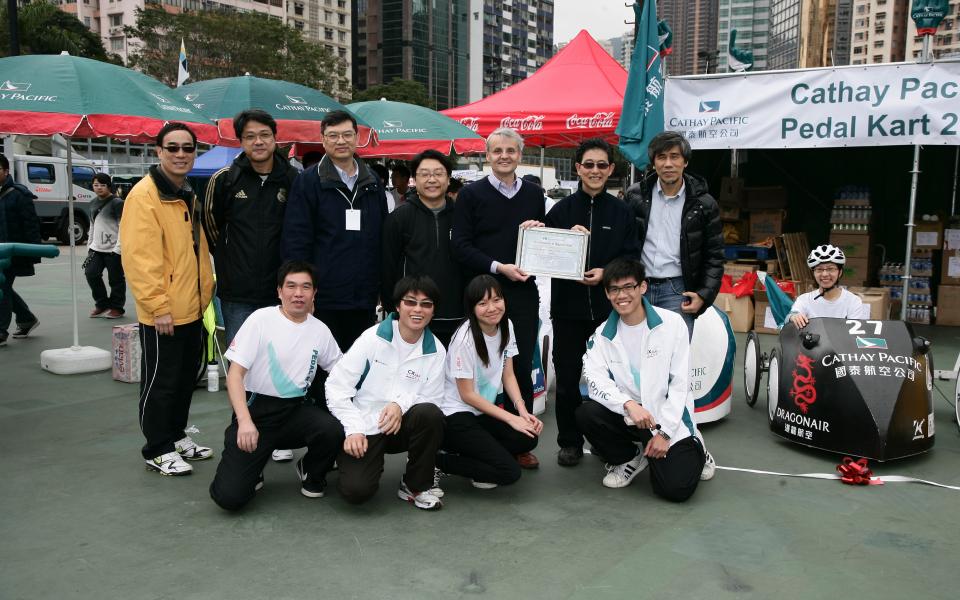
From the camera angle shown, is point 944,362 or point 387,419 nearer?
point 387,419

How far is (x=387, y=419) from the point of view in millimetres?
3812

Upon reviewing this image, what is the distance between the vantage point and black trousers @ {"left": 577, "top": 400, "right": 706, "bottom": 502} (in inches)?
156

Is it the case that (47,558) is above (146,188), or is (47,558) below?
Answer: below

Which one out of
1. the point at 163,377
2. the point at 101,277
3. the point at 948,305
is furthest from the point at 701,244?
the point at 101,277

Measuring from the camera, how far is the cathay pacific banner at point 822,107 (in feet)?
23.4

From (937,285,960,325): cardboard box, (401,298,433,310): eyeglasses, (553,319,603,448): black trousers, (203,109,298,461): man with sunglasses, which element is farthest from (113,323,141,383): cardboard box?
(937,285,960,325): cardboard box

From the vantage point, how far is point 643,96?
7.05 meters

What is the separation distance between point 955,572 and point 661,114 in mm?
4906

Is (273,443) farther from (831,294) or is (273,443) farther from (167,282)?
(831,294)

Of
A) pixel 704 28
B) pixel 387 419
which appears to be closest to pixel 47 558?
pixel 387 419

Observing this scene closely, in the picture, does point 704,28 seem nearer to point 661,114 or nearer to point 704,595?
point 661,114

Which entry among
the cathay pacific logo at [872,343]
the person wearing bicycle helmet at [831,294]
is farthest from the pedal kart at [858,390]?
the person wearing bicycle helmet at [831,294]

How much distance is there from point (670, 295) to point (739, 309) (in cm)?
515

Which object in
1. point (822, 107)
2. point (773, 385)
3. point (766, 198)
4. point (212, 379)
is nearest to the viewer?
point (773, 385)
